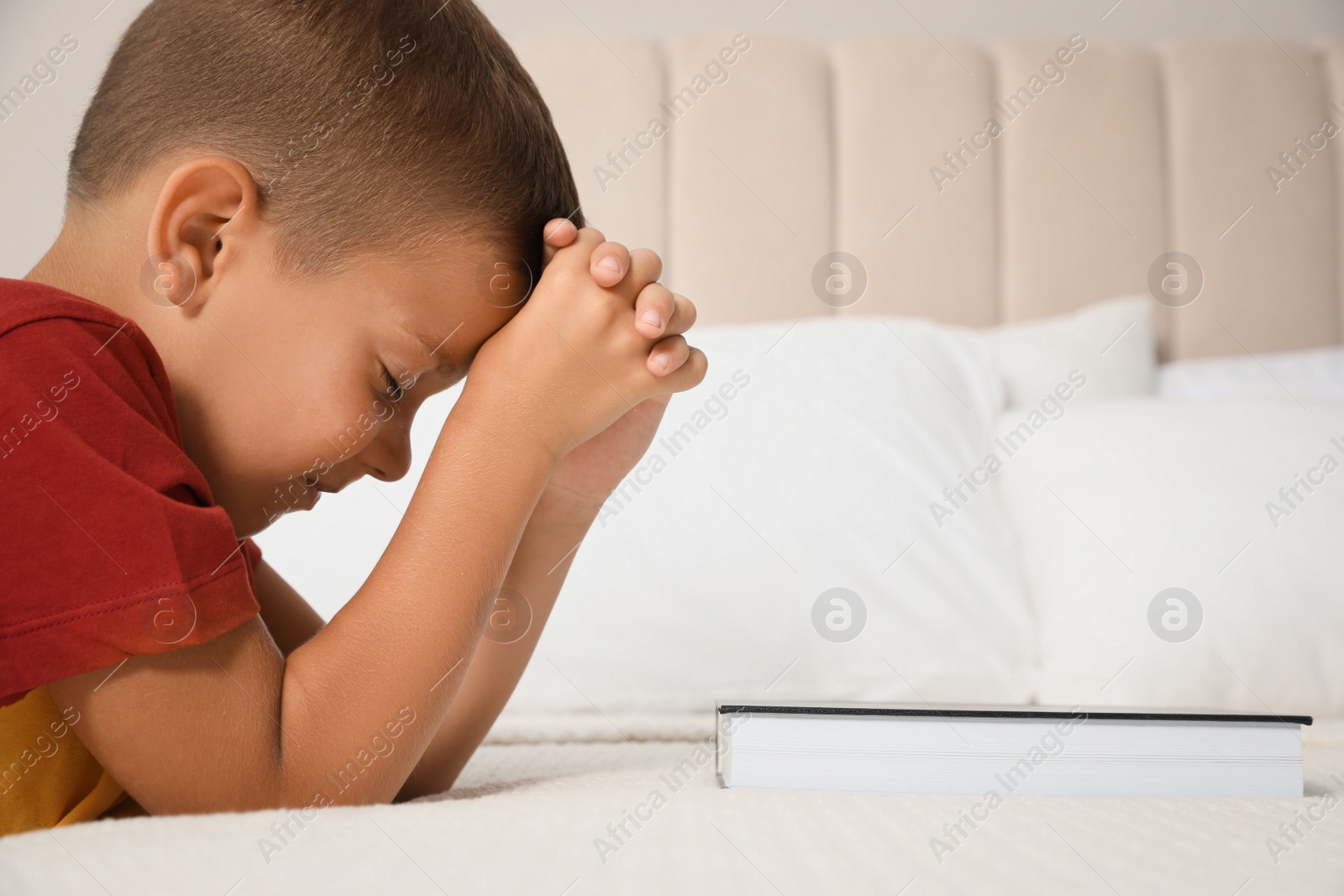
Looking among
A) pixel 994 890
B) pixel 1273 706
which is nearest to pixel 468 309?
pixel 994 890

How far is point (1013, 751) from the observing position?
61cm

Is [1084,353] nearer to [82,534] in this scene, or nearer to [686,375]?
[686,375]

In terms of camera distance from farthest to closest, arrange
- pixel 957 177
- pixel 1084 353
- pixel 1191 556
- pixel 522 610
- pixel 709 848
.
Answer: pixel 957 177 < pixel 1084 353 < pixel 1191 556 < pixel 522 610 < pixel 709 848

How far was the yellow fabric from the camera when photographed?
65 centimetres

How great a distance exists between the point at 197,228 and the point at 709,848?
0.50 meters

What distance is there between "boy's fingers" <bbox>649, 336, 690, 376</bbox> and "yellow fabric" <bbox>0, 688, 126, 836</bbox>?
46 centimetres

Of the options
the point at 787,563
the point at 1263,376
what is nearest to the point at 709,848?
the point at 787,563

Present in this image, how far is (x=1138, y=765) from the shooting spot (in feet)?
2.08

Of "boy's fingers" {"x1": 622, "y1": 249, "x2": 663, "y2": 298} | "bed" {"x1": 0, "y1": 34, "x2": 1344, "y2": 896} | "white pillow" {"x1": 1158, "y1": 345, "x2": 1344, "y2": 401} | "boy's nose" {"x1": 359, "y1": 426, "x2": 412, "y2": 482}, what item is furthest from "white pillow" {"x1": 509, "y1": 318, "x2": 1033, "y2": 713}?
"white pillow" {"x1": 1158, "y1": 345, "x2": 1344, "y2": 401}

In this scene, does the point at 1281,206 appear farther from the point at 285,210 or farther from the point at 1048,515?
the point at 285,210

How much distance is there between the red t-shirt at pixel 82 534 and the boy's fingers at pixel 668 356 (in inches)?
12.4

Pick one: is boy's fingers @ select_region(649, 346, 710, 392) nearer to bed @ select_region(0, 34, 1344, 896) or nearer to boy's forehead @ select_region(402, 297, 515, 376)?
boy's forehead @ select_region(402, 297, 515, 376)

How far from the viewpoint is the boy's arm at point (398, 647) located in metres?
0.54

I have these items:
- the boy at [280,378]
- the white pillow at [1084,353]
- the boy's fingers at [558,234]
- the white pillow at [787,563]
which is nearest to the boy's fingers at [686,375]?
the boy at [280,378]
